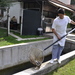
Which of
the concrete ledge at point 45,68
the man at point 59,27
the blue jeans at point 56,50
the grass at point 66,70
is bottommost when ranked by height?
the grass at point 66,70

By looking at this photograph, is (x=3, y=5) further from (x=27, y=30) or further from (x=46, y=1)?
(x=46, y=1)

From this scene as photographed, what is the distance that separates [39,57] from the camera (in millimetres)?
3861

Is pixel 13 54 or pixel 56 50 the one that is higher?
pixel 56 50

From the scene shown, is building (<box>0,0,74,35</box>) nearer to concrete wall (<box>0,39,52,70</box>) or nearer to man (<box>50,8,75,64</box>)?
concrete wall (<box>0,39,52,70</box>)

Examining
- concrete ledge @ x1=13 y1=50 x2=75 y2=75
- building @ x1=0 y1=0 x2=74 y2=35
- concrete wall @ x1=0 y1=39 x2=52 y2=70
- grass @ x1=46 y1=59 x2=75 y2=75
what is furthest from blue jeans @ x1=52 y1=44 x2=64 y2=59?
building @ x1=0 y1=0 x2=74 y2=35

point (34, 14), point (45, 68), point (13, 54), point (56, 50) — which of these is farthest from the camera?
point (34, 14)

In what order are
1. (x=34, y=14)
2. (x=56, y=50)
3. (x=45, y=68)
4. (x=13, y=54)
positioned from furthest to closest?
(x=34, y=14)
(x=13, y=54)
(x=56, y=50)
(x=45, y=68)

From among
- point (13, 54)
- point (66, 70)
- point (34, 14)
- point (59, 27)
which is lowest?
point (66, 70)

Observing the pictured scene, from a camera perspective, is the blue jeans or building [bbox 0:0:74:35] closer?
the blue jeans

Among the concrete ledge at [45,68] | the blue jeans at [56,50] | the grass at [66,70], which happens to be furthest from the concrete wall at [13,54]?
the grass at [66,70]

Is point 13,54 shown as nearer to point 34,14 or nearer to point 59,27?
point 59,27

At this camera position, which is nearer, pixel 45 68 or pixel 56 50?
pixel 45 68

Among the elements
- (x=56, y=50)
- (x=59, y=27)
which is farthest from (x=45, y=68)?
(x=59, y=27)

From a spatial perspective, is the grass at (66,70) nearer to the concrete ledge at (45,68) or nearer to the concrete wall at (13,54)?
the concrete ledge at (45,68)
